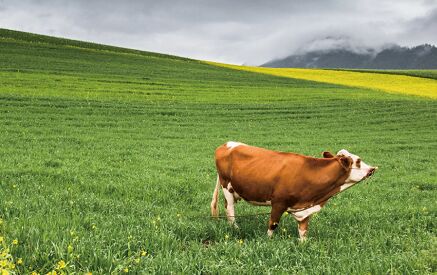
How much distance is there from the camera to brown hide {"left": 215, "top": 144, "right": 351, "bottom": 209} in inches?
260

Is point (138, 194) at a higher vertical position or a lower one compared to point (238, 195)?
lower

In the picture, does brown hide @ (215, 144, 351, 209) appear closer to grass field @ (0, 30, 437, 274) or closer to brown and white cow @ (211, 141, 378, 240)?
brown and white cow @ (211, 141, 378, 240)

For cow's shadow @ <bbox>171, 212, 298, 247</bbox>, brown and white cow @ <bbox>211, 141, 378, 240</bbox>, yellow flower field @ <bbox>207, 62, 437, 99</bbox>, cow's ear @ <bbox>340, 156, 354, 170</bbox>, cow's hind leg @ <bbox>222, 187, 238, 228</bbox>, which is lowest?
cow's shadow @ <bbox>171, 212, 298, 247</bbox>

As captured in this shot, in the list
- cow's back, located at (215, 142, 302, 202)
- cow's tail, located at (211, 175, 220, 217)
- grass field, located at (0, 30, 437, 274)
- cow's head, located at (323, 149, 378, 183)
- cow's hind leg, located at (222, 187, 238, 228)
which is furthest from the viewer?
cow's tail, located at (211, 175, 220, 217)

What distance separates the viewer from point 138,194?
10023 millimetres

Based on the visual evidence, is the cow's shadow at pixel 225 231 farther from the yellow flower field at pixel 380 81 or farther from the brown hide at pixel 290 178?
the yellow flower field at pixel 380 81

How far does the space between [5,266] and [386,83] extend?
60.1 m

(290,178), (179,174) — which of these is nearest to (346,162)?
(290,178)

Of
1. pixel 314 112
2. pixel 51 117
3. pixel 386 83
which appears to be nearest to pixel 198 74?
pixel 314 112

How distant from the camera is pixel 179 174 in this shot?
43.9ft

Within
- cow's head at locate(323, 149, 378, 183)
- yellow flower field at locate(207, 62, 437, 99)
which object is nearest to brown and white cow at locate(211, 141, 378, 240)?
cow's head at locate(323, 149, 378, 183)

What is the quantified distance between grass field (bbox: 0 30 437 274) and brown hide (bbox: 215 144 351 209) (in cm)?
62

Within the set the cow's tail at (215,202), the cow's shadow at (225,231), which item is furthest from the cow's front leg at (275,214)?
the cow's tail at (215,202)

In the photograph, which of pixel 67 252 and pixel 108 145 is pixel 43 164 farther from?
pixel 67 252
